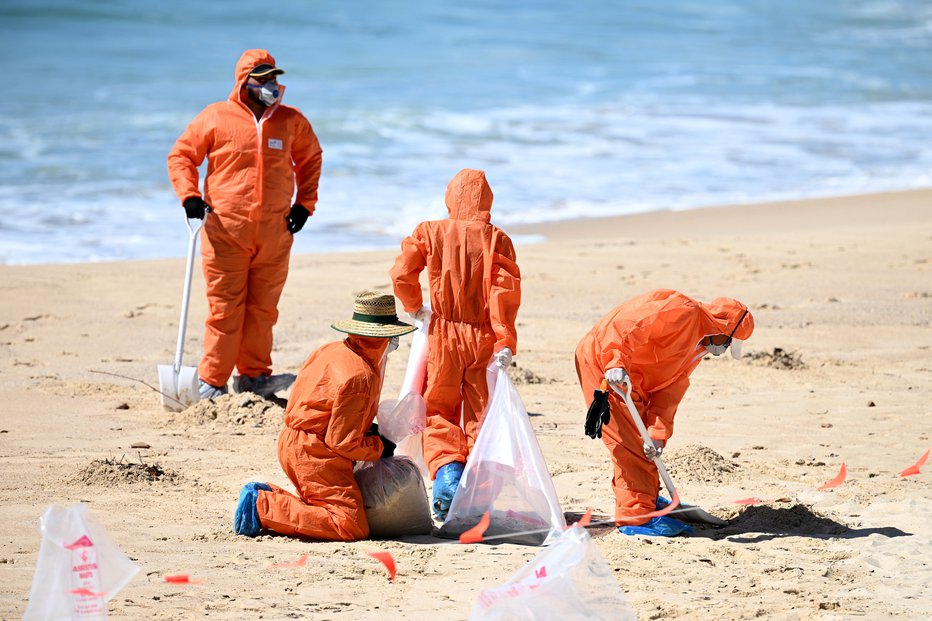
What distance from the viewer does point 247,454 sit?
686 cm

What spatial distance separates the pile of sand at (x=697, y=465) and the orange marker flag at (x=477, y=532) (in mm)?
1297

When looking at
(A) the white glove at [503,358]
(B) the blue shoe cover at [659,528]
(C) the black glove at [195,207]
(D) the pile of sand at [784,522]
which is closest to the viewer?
(B) the blue shoe cover at [659,528]

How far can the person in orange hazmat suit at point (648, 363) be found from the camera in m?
5.45

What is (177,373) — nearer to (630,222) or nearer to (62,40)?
(630,222)

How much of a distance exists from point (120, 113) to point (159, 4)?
1531 cm

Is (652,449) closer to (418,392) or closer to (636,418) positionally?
(636,418)

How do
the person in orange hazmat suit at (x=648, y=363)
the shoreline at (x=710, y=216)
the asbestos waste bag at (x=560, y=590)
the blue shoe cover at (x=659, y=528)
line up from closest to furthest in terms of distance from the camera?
the asbestos waste bag at (x=560, y=590) < the person in orange hazmat suit at (x=648, y=363) < the blue shoe cover at (x=659, y=528) < the shoreline at (x=710, y=216)

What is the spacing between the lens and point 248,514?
5.46 meters

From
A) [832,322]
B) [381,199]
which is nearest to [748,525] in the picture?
[832,322]

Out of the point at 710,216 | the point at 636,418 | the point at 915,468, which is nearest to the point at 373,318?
the point at 636,418

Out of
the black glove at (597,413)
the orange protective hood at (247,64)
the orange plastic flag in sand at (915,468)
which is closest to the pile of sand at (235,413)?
the orange protective hood at (247,64)

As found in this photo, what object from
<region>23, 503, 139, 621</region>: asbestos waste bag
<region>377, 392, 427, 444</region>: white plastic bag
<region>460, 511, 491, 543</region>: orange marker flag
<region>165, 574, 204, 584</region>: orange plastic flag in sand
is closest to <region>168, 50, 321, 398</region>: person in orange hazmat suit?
<region>377, 392, 427, 444</region>: white plastic bag

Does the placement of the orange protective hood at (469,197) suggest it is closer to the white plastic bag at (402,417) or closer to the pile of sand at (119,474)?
the white plastic bag at (402,417)

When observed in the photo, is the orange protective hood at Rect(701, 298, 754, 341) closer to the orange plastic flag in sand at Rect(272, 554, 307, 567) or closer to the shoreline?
the orange plastic flag in sand at Rect(272, 554, 307, 567)
